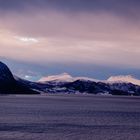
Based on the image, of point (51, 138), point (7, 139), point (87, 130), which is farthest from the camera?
point (87, 130)

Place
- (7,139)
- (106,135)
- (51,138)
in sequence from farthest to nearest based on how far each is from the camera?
(106,135) → (51,138) → (7,139)

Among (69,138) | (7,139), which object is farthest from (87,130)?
(7,139)

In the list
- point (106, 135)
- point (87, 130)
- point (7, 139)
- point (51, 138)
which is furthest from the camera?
point (87, 130)

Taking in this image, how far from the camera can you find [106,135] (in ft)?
348

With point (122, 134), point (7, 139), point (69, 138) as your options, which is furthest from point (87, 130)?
point (7, 139)

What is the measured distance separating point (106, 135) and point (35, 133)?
18.0m

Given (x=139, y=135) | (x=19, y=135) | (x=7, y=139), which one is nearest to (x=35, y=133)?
(x=19, y=135)

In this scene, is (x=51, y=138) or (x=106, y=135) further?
(x=106, y=135)

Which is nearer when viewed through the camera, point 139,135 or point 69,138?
point 69,138

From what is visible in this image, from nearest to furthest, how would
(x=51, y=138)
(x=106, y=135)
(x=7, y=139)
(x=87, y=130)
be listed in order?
(x=7, y=139)
(x=51, y=138)
(x=106, y=135)
(x=87, y=130)

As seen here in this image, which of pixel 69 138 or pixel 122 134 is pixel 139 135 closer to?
pixel 122 134

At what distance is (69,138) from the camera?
324ft

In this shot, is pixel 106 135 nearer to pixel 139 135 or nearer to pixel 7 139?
pixel 139 135

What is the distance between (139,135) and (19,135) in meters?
31.1
